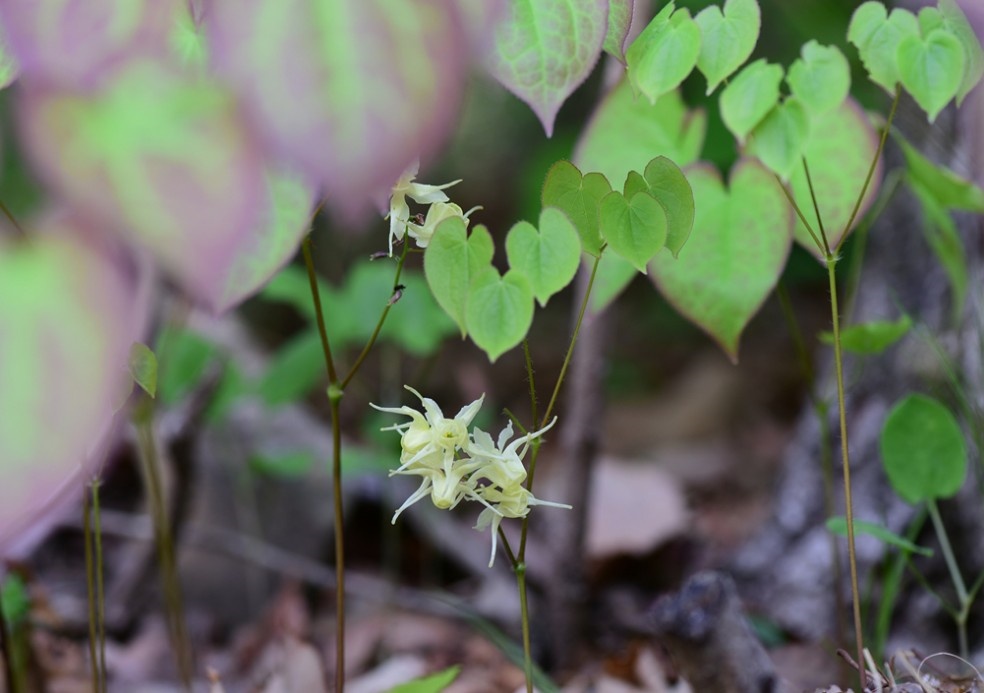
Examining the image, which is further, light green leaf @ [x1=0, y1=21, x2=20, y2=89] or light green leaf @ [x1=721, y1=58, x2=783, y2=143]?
light green leaf @ [x1=721, y1=58, x2=783, y2=143]

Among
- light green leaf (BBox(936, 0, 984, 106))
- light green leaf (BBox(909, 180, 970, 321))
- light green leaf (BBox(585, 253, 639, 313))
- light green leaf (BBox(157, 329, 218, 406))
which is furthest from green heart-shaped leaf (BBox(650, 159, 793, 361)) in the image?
light green leaf (BBox(157, 329, 218, 406))

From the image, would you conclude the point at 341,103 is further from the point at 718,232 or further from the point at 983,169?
the point at 983,169

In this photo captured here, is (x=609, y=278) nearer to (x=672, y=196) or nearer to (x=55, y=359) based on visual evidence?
(x=672, y=196)

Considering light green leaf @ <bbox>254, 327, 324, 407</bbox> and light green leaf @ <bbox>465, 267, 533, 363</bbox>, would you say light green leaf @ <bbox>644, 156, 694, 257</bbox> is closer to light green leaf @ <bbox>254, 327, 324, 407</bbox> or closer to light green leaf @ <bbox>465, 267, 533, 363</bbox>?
light green leaf @ <bbox>465, 267, 533, 363</bbox>

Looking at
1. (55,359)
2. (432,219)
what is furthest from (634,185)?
(55,359)

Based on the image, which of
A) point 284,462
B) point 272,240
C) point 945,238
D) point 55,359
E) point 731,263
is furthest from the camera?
point 284,462

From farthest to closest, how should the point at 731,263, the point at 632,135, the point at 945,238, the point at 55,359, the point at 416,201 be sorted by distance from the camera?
the point at 945,238 → the point at 632,135 → the point at 731,263 → the point at 416,201 → the point at 55,359

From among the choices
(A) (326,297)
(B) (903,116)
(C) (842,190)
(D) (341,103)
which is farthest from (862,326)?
(A) (326,297)
